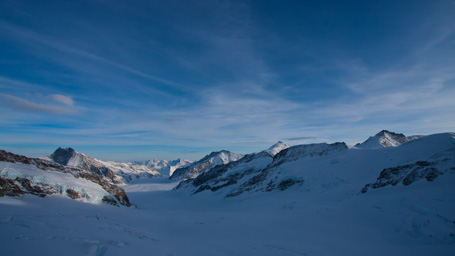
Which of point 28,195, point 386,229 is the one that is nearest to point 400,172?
point 386,229

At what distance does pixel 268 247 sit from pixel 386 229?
851 cm

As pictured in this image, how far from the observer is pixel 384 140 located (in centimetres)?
6084

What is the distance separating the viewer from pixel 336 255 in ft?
33.6

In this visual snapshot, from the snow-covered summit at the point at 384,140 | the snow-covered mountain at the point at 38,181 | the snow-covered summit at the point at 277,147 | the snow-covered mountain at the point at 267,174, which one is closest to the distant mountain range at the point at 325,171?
the snow-covered mountain at the point at 38,181

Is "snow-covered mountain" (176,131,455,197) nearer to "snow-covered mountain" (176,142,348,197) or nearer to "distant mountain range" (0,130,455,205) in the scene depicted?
"distant mountain range" (0,130,455,205)

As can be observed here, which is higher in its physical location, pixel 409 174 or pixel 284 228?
pixel 409 174

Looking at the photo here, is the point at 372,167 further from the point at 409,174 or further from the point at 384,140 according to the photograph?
the point at 384,140

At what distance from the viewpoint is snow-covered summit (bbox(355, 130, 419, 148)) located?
58.3m

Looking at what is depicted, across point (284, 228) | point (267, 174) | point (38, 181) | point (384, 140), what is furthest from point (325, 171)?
point (38, 181)

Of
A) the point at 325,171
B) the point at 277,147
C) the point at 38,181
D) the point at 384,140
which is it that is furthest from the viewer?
the point at 277,147

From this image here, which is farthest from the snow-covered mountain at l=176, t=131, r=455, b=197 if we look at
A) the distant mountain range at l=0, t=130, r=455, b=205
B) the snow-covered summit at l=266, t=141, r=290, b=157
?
the snow-covered summit at l=266, t=141, r=290, b=157

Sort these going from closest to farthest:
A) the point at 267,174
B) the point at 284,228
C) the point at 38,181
Result: the point at 284,228, the point at 38,181, the point at 267,174

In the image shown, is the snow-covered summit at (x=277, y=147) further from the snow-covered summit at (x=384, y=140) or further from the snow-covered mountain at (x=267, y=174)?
the snow-covered summit at (x=384, y=140)

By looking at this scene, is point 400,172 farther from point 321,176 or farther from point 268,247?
point 268,247
